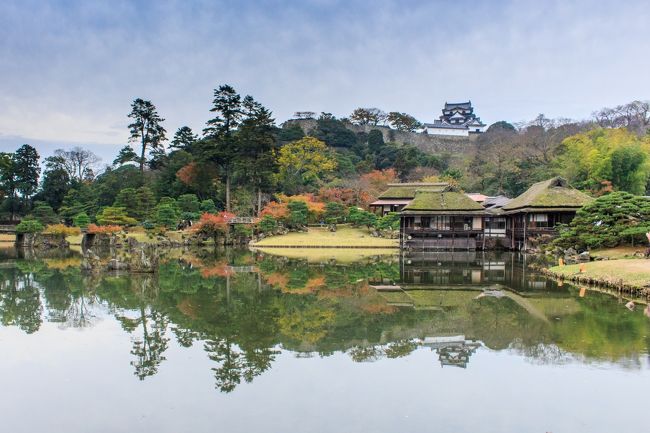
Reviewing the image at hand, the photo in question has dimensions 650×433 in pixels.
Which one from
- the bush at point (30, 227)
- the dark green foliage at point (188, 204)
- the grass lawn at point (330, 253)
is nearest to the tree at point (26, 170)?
the bush at point (30, 227)

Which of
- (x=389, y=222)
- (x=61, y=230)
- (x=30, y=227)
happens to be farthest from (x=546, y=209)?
(x=30, y=227)

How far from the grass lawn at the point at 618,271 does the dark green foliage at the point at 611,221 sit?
5217 millimetres

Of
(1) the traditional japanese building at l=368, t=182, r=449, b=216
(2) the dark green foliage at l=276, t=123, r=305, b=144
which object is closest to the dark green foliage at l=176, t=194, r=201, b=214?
(1) the traditional japanese building at l=368, t=182, r=449, b=216

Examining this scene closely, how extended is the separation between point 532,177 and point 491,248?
1549cm

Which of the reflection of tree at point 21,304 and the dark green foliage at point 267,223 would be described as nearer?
the reflection of tree at point 21,304

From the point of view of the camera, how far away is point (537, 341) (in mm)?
8250

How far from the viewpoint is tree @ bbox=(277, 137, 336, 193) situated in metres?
45.5

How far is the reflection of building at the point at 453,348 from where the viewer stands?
7281 mm

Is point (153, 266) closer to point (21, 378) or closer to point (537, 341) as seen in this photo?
point (21, 378)

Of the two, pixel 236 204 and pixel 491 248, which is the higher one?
pixel 236 204

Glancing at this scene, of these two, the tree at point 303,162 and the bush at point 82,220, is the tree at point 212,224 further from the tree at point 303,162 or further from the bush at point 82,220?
the tree at point 303,162

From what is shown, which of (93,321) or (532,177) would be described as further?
(532,177)

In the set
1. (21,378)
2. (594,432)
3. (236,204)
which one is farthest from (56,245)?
(594,432)

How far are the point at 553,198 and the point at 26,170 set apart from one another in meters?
44.9
